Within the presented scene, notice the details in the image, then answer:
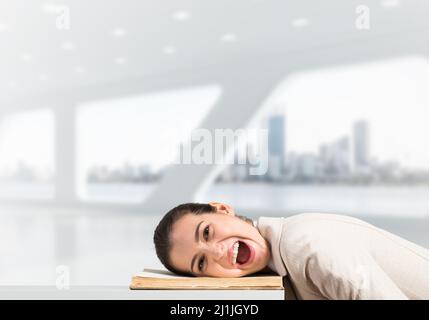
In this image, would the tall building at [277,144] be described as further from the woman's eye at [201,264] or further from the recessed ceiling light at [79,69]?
the woman's eye at [201,264]

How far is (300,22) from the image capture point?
18.8 ft

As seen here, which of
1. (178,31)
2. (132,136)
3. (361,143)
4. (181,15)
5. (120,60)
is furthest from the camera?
(132,136)

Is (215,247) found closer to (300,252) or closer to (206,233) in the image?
(206,233)

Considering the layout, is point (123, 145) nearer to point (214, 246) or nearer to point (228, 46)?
point (228, 46)

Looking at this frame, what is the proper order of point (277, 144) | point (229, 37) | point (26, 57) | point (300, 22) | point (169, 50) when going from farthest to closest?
point (277, 144) < point (26, 57) < point (169, 50) < point (229, 37) < point (300, 22)

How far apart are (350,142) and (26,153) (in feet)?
25.6

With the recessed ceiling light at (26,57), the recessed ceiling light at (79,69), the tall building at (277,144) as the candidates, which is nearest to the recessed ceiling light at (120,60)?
the recessed ceiling light at (79,69)

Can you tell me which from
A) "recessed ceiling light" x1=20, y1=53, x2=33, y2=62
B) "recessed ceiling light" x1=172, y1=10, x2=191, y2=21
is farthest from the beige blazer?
"recessed ceiling light" x1=20, y1=53, x2=33, y2=62

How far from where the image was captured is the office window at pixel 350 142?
6789mm

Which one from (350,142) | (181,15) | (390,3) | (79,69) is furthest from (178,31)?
(350,142)

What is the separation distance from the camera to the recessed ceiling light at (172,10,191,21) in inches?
216

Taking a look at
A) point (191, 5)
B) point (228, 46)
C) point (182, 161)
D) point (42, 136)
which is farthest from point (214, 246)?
point (42, 136)

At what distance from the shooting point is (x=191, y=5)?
Answer: 539cm
